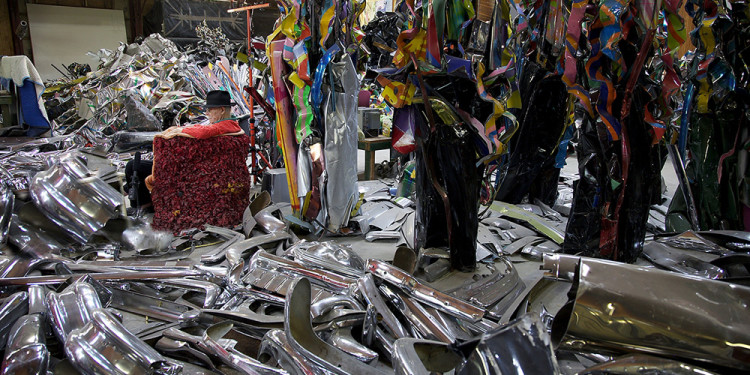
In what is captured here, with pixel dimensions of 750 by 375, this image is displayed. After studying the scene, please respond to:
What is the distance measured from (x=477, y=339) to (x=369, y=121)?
449 cm

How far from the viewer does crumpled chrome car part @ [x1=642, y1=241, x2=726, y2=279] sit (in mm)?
2664

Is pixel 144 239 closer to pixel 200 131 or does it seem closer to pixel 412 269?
pixel 200 131

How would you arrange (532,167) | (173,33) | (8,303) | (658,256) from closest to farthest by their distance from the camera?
(8,303), (658,256), (532,167), (173,33)

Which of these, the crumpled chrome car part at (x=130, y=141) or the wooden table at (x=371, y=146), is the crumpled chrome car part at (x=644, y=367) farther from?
the crumpled chrome car part at (x=130, y=141)

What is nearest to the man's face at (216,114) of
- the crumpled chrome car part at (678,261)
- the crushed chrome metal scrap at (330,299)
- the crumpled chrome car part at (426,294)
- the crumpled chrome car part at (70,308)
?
the crushed chrome metal scrap at (330,299)

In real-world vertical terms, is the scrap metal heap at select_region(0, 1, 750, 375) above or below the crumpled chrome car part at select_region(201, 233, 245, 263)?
above

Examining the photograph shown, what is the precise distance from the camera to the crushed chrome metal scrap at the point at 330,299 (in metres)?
1.21

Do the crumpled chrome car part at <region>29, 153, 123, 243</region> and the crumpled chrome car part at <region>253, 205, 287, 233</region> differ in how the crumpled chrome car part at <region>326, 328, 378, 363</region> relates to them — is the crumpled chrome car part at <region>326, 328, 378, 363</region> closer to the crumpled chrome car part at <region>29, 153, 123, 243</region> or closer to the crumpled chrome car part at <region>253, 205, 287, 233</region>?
the crumpled chrome car part at <region>253, 205, 287, 233</region>

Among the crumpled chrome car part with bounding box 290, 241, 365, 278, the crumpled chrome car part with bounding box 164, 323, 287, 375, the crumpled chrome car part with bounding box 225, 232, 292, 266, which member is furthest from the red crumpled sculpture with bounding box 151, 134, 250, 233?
the crumpled chrome car part with bounding box 164, 323, 287, 375

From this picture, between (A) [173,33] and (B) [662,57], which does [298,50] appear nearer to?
(B) [662,57]

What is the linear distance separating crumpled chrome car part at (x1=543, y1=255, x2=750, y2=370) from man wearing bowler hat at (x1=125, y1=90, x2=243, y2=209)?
301 centimetres

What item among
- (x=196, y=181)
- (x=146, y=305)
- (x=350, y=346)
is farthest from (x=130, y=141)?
(x=350, y=346)

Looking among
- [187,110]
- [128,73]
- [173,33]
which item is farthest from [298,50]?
[173,33]

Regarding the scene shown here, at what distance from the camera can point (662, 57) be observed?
2.61 meters
